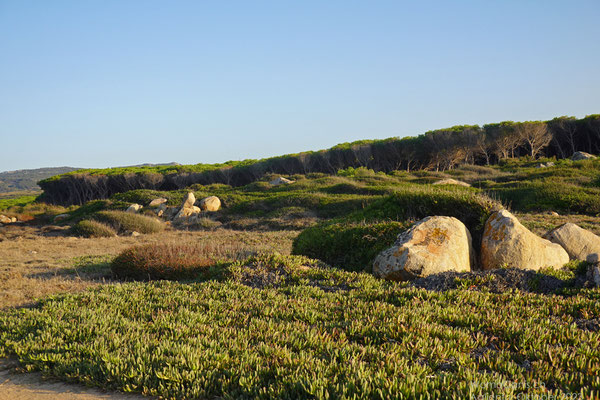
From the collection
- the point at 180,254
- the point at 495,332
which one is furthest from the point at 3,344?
the point at 495,332

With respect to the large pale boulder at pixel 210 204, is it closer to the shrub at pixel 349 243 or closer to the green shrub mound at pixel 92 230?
the green shrub mound at pixel 92 230

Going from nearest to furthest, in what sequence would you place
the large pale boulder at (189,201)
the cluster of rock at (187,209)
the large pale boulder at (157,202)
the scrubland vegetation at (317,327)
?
the scrubland vegetation at (317,327)
the cluster of rock at (187,209)
the large pale boulder at (189,201)
the large pale boulder at (157,202)

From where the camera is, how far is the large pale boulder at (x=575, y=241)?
10727 millimetres

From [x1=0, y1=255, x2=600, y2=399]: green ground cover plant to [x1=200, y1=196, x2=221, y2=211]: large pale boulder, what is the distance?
95.7ft

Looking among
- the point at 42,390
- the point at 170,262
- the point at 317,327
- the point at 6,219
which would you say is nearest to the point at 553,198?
the point at 170,262

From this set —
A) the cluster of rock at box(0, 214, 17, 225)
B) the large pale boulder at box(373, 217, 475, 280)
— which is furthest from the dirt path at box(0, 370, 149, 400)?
the cluster of rock at box(0, 214, 17, 225)

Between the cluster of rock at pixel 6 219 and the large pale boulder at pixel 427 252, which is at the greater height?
the large pale boulder at pixel 427 252

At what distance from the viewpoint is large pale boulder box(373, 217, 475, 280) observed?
865 centimetres

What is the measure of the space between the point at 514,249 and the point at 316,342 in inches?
251

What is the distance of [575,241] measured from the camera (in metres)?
10.9

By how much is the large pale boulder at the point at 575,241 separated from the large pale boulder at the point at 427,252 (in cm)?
310

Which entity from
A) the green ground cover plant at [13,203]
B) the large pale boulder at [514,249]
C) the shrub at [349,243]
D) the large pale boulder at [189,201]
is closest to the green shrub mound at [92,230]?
the large pale boulder at [189,201]

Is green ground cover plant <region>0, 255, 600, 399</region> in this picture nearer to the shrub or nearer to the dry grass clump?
the dry grass clump

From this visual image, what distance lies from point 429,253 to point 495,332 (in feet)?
12.3
